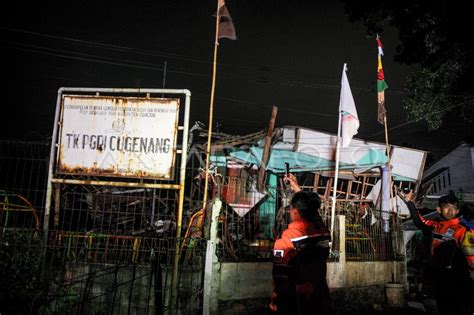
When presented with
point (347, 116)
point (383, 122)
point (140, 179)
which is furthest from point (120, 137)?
point (383, 122)

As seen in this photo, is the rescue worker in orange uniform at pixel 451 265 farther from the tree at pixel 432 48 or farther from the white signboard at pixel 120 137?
the tree at pixel 432 48

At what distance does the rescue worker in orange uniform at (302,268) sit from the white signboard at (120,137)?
3036 millimetres

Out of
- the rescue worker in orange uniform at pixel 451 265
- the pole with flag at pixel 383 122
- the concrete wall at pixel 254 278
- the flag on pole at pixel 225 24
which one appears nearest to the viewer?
the rescue worker in orange uniform at pixel 451 265

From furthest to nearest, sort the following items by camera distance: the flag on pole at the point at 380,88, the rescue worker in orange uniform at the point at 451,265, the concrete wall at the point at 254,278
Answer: the flag on pole at the point at 380,88, the concrete wall at the point at 254,278, the rescue worker in orange uniform at the point at 451,265

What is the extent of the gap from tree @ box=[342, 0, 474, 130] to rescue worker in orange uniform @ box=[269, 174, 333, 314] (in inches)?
383

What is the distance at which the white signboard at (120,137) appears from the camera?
610 cm

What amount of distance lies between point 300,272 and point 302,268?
5cm

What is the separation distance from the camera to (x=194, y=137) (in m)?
14.7

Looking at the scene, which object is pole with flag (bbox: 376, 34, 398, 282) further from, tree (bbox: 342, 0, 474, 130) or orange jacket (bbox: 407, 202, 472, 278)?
orange jacket (bbox: 407, 202, 472, 278)

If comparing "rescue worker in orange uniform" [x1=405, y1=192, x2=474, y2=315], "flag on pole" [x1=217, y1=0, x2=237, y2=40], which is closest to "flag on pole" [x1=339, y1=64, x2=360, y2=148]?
"flag on pole" [x1=217, y1=0, x2=237, y2=40]

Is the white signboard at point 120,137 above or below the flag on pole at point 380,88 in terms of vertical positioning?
below

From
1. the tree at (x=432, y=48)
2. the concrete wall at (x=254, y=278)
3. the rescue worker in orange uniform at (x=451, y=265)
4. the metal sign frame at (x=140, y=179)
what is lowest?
the concrete wall at (x=254, y=278)

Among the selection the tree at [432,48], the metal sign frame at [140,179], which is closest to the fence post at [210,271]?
the metal sign frame at [140,179]

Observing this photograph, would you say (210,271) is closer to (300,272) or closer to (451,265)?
(300,272)
